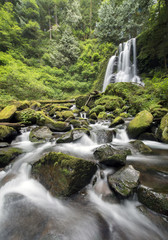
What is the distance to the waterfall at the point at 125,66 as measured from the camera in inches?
532

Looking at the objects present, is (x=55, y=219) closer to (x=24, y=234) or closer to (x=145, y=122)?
(x=24, y=234)

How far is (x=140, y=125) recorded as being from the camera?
14.4 ft

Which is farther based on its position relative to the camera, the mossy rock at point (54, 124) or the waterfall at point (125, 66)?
the waterfall at point (125, 66)

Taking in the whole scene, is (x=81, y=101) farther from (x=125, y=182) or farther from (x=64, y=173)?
(x=125, y=182)

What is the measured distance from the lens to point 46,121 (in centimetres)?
611

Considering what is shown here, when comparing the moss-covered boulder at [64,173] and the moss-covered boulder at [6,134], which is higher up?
the moss-covered boulder at [6,134]

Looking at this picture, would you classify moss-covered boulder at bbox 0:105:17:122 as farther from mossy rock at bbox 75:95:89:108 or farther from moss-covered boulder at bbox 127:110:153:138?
mossy rock at bbox 75:95:89:108

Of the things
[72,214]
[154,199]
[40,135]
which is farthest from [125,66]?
[72,214]

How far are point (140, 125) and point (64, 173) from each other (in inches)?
146

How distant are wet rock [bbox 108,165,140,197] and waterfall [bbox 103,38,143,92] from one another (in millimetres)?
13119

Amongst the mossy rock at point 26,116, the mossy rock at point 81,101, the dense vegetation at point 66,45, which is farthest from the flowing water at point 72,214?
the dense vegetation at point 66,45

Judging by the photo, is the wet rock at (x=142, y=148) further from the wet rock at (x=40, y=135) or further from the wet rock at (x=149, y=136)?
the wet rock at (x=40, y=135)

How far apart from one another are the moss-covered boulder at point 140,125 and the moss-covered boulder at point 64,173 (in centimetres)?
296

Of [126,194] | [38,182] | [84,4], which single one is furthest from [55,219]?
[84,4]
